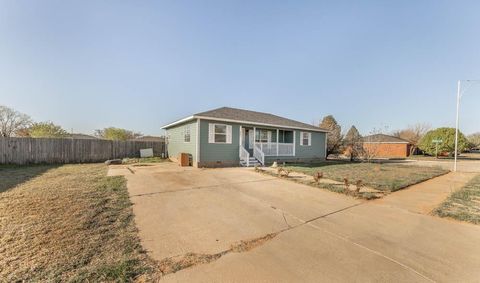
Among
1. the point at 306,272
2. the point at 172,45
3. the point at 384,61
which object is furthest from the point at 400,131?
the point at 306,272

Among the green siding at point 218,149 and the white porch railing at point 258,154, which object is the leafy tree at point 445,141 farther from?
the green siding at point 218,149

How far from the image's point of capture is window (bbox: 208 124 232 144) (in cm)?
1205

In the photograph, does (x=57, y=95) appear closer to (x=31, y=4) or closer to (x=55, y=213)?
(x=31, y=4)

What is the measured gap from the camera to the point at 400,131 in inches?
1773

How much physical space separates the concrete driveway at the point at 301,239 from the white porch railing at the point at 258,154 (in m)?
7.36

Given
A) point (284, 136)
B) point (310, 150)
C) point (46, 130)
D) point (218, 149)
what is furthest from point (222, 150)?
point (46, 130)

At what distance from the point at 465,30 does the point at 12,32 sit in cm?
2117

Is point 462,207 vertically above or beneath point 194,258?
beneath

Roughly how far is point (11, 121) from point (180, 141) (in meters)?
26.5

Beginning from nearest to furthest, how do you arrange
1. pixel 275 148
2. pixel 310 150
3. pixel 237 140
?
pixel 237 140
pixel 275 148
pixel 310 150

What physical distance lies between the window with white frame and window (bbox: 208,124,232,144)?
7.30 meters

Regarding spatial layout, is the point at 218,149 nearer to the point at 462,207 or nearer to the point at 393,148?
the point at 462,207

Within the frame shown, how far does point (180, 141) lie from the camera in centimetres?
1476

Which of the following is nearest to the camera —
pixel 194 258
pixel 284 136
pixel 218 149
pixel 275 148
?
pixel 194 258
